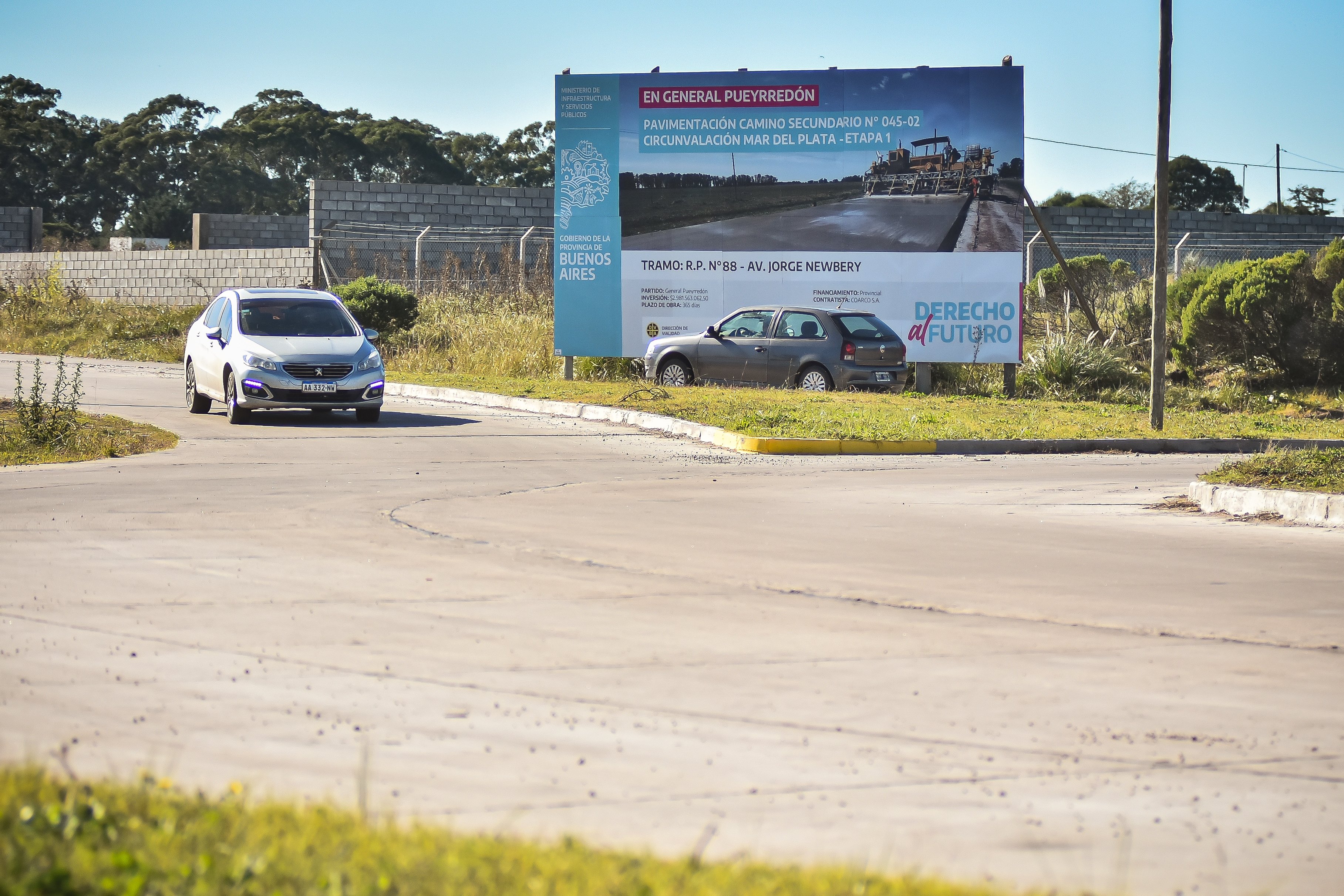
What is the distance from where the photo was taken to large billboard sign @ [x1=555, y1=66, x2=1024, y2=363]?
24.2m

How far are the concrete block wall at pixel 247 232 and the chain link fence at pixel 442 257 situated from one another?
24.0ft

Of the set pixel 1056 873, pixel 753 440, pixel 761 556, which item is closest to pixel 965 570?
pixel 761 556

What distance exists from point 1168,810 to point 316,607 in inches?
164

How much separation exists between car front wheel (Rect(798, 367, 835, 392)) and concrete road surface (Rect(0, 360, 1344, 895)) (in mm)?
10623

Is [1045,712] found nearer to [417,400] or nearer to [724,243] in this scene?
[417,400]

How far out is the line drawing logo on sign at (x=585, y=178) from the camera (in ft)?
82.8

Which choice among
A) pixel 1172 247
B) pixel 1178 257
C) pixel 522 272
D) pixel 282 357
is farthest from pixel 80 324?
pixel 1172 247

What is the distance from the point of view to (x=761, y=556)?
8.66 m

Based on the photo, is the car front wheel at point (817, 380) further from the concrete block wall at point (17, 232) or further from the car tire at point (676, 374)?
the concrete block wall at point (17, 232)

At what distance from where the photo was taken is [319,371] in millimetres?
17531

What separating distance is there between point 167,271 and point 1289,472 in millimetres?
31840

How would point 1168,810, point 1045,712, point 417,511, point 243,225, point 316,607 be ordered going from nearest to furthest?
point 1168,810 → point 1045,712 → point 316,607 → point 417,511 → point 243,225

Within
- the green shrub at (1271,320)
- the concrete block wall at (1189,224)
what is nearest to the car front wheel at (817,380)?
the green shrub at (1271,320)

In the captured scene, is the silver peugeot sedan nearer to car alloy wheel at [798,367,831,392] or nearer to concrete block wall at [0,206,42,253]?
car alloy wheel at [798,367,831,392]
